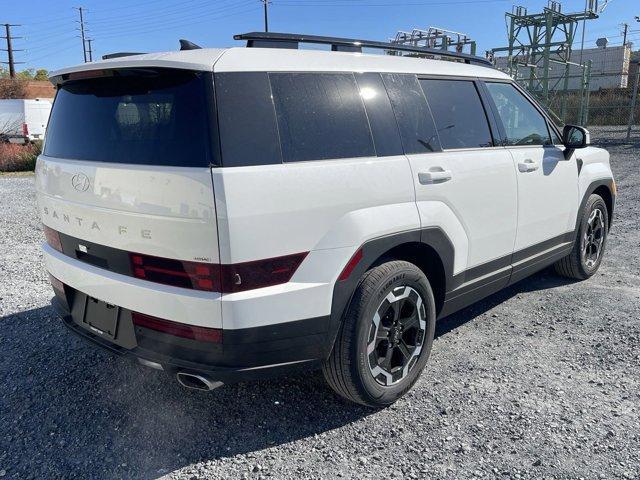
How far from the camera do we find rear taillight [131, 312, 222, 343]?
2408mm

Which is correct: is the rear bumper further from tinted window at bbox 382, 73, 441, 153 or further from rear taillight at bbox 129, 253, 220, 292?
tinted window at bbox 382, 73, 441, 153

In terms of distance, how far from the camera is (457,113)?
3.61m

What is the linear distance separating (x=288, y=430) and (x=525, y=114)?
10.3ft

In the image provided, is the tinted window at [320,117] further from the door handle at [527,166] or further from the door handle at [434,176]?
the door handle at [527,166]

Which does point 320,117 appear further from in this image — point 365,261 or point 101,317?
point 101,317

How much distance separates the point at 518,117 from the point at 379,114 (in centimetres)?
181

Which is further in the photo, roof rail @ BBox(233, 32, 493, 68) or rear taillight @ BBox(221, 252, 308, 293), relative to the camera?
roof rail @ BBox(233, 32, 493, 68)

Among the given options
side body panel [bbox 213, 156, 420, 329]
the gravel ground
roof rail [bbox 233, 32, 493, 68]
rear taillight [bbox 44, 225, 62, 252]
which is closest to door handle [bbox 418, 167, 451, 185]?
side body panel [bbox 213, 156, 420, 329]

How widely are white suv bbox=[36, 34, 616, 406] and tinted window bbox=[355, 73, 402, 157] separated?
0.01 m

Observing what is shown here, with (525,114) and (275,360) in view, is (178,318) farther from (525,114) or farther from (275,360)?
(525,114)

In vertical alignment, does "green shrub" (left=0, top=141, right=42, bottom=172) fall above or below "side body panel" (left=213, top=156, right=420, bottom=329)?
below

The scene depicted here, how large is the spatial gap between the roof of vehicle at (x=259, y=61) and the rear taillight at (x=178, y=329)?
1.17m

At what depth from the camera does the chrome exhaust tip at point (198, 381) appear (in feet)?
8.13

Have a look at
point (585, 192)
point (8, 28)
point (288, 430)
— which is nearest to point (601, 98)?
point (585, 192)
